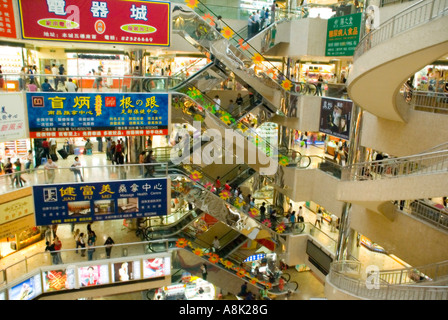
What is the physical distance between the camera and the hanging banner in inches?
485

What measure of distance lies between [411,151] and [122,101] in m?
10.5

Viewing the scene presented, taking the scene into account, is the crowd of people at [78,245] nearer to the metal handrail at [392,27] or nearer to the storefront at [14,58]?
the storefront at [14,58]

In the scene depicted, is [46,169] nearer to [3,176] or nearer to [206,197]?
[3,176]

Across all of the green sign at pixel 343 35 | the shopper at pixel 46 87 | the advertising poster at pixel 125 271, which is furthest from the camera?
the green sign at pixel 343 35

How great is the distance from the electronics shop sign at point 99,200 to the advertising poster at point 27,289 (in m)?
2.11

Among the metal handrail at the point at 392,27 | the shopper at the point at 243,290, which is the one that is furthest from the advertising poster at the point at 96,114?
the shopper at the point at 243,290

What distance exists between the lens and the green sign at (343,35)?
15000mm

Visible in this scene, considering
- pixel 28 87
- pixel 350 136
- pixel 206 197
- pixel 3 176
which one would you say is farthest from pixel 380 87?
pixel 3 176

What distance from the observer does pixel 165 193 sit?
15305 mm

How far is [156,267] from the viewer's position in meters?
15.4

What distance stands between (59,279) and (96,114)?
6.43 m

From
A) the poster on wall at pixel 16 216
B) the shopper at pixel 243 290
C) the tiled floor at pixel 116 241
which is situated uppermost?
the poster on wall at pixel 16 216

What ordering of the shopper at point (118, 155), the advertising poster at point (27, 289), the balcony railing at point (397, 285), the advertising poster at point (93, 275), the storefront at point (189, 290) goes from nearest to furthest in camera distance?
the balcony railing at point (397, 285) < the advertising poster at point (27, 289) < the advertising poster at point (93, 275) < the shopper at point (118, 155) < the storefront at point (189, 290)

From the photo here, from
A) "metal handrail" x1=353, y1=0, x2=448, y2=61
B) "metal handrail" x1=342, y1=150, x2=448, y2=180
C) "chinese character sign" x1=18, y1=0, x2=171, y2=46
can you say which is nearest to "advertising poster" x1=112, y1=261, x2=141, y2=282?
"chinese character sign" x1=18, y1=0, x2=171, y2=46
